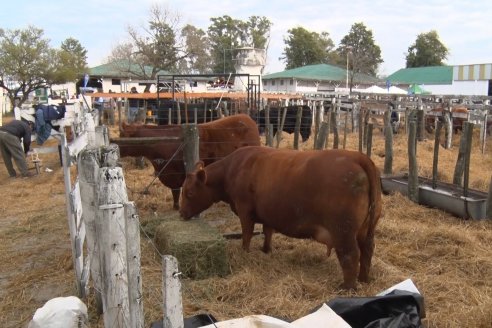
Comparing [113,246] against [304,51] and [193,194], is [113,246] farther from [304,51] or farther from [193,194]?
[304,51]

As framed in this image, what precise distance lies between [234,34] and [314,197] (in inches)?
3036

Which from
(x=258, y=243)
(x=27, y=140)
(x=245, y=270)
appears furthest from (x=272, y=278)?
(x=27, y=140)

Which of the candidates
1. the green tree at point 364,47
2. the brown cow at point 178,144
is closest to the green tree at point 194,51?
the green tree at point 364,47

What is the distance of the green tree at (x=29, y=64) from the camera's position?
41406 millimetres

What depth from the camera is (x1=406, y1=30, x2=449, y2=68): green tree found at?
6850 centimetres

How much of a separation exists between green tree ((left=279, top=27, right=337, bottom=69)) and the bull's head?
72242mm

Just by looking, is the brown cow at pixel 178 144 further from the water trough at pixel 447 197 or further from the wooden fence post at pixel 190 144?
the water trough at pixel 447 197

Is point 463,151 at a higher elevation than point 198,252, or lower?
higher

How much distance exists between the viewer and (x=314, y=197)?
464cm

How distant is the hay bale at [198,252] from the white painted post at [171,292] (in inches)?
93.7

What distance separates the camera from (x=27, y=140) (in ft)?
41.5

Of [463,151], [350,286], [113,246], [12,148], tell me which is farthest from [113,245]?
[12,148]

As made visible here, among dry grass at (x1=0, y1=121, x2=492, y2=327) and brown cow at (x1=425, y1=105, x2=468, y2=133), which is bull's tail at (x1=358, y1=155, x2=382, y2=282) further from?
brown cow at (x1=425, y1=105, x2=468, y2=133)

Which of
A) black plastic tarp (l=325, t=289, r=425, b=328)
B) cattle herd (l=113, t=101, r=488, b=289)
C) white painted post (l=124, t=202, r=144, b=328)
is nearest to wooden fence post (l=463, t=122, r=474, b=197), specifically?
cattle herd (l=113, t=101, r=488, b=289)
